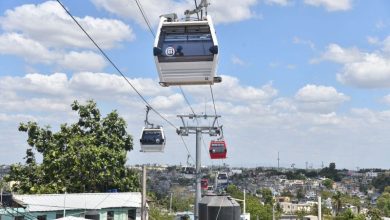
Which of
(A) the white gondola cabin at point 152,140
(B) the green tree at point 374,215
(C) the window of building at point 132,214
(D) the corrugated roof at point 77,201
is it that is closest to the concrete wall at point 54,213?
(C) the window of building at point 132,214

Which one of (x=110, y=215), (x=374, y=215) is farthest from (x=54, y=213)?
(x=374, y=215)

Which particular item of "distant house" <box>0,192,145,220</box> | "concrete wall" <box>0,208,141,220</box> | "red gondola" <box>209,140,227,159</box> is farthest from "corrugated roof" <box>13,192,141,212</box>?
"red gondola" <box>209,140,227,159</box>

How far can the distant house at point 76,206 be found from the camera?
30.2m

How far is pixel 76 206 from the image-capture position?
33.2 meters

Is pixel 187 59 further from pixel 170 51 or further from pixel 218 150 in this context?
pixel 218 150

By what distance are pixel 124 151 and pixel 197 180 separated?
8.84 metres

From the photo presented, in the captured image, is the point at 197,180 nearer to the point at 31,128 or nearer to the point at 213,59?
the point at 31,128

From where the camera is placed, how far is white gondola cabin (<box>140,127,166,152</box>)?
31.4 m

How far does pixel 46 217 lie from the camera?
3170 cm

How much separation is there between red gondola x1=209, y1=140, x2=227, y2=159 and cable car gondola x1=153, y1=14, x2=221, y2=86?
31633mm

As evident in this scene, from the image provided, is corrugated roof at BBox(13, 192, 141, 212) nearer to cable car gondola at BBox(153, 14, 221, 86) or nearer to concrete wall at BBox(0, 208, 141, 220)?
concrete wall at BBox(0, 208, 141, 220)

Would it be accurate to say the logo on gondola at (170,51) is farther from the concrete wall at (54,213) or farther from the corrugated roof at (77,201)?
the corrugated roof at (77,201)


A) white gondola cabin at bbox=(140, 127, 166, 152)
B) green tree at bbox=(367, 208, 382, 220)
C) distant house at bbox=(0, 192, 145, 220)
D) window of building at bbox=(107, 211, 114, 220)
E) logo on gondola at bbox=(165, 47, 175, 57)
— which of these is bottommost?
green tree at bbox=(367, 208, 382, 220)

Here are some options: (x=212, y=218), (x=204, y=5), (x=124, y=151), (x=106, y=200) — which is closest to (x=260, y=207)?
(x=124, y=151)
